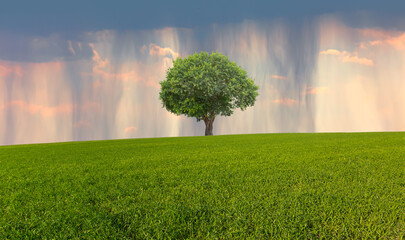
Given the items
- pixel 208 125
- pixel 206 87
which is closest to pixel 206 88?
pixel 206 87

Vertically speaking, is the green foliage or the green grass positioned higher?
the green foliage

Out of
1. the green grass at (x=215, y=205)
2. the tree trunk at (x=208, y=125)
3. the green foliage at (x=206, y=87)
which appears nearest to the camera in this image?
the green grass at (x=215, y=205)

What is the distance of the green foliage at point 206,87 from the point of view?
3066cm

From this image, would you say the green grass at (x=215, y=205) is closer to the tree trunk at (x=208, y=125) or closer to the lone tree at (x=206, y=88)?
the lone tree at (x=206, y=88)

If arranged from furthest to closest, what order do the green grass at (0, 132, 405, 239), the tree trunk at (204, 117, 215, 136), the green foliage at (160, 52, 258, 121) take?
the tree trunk at (204, 117, 215, 136), the green foliage at (160, 52, 258, 121), the green grass at (0, 132, 405, 239)

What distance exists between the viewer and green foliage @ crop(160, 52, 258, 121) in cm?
3066

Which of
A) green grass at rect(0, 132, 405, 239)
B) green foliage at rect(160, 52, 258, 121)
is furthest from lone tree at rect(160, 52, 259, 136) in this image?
green grass at rect(0, 132, 405, 239)

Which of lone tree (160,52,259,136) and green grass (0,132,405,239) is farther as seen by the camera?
lone tree (160,52,259,136)

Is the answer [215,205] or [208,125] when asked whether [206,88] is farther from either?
[215,205]

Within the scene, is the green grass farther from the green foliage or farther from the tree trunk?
the tree trunk

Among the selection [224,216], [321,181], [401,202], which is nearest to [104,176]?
[224,216]

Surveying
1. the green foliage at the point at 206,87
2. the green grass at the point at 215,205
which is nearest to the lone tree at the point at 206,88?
the green foliage at the point at 206,87

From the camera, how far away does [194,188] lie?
4133mm

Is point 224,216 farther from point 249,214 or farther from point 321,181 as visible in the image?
point 321,181
